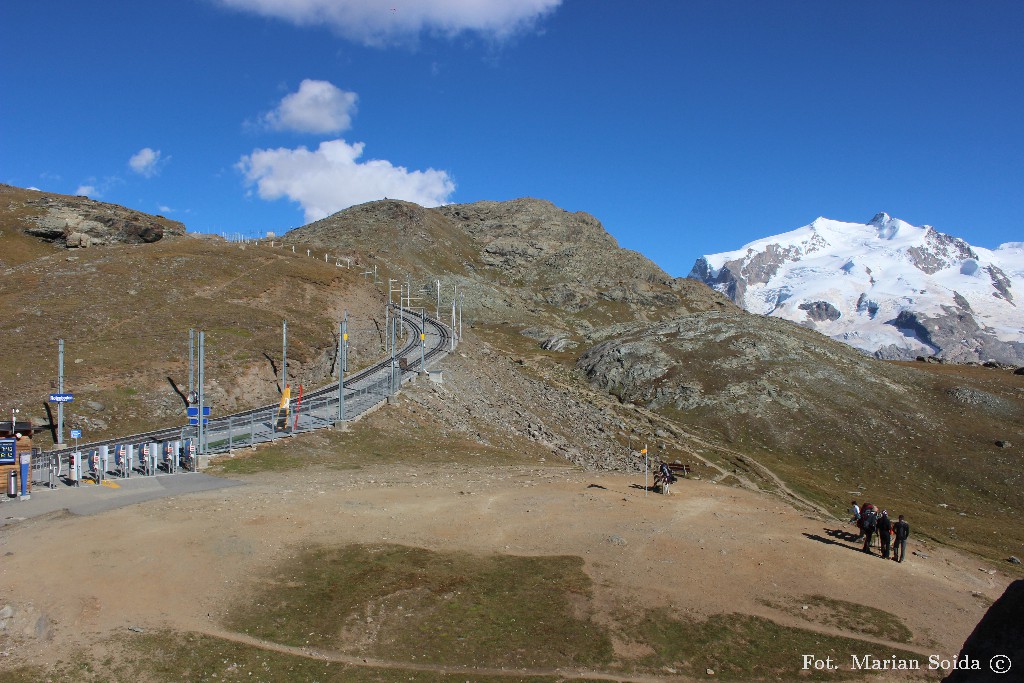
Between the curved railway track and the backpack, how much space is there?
116 ft

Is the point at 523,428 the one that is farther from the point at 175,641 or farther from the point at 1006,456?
the point at 1006,456

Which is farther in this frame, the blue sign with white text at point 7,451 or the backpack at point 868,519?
the blue sign with white text at point 7,451

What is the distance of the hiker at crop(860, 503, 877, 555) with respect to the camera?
25848mm

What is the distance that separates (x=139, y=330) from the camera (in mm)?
63188

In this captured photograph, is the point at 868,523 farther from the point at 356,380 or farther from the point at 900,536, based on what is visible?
the point at 356,380

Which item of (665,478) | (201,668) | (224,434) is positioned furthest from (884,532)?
(224,434)

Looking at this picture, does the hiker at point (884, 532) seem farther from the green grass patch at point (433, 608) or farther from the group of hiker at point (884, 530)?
the green grass patch at point (433, 608)

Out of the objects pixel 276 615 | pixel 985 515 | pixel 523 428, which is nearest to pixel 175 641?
pixel 276 615

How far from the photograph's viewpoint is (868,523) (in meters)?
26.0

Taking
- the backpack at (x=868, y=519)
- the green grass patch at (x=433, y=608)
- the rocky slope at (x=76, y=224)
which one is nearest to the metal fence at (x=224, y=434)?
the green grass patch at (x=433, y=608)

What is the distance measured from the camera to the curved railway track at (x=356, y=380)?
4634 cm

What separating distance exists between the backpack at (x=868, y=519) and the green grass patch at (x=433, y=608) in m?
12.0

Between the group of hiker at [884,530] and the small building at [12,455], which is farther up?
the small building at [12,455]

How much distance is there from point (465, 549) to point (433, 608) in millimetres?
4181
